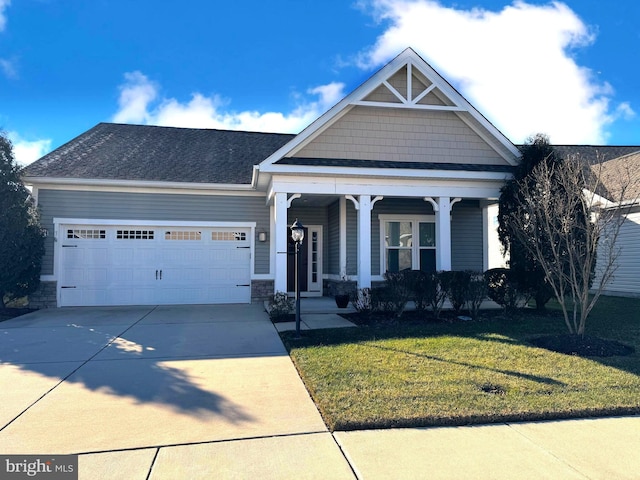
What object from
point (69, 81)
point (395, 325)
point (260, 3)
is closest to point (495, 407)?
point (395, 325)

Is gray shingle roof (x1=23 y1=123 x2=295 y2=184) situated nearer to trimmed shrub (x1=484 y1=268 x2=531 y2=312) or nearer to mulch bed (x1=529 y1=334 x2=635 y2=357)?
trimmed shrub (x1=484 y1=268 x2=531 y2=312)

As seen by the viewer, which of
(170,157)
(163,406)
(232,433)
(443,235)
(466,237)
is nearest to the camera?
(232,433)

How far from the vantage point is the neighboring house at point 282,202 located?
10648mm

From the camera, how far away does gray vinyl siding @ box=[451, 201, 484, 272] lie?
13.2m

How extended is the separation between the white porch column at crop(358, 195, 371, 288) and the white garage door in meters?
3.85

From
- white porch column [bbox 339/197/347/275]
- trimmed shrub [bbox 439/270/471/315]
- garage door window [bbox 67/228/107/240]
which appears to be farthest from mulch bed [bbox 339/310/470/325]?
garage door window [bbox 67/228/107/240]

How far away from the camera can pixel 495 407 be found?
13.8ft

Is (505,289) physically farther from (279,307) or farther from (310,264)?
(310,264)

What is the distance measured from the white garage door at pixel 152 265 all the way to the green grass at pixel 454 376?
5.27 meters

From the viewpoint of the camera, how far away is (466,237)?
13.3m

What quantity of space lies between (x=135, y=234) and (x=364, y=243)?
673 cm

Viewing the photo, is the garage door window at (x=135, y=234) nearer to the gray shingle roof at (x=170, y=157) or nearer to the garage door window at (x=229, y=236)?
the gray shingle roof at (x=170, y=157)

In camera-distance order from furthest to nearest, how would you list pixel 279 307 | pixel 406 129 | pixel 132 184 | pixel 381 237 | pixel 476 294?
1. pixel 381 237
2. pixel 132 184
3. pixel 406 129
4. pixel 279 307
5. pixel 476 294

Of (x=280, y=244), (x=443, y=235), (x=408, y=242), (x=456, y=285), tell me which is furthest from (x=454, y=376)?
(x=408, y=242)
